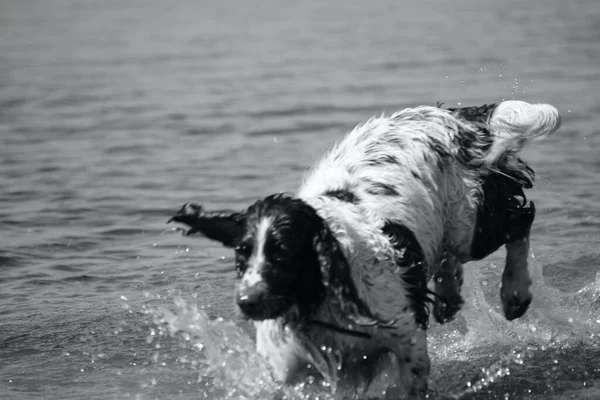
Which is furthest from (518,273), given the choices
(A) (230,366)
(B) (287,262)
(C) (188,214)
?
(C) (188,214)

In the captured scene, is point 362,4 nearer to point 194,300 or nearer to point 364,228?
point 194,300

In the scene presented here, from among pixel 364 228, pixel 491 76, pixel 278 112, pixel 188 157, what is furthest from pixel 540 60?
pixel 364 228

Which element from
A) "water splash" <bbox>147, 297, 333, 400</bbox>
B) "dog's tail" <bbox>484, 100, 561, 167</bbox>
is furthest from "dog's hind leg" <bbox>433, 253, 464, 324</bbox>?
"water splash" <bbox>147, 297, 333, 400</bbox>

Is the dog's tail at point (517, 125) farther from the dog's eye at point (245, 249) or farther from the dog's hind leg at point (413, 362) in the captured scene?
the dog's eye at point (245, 249)

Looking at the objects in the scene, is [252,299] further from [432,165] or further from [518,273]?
[518,273]

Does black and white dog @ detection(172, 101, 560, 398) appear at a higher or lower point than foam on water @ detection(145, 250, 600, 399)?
higher

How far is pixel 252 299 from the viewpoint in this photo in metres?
4.89

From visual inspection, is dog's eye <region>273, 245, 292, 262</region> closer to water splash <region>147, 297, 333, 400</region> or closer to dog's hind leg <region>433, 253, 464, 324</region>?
water splash <region>147, 297, 333, 400</region>

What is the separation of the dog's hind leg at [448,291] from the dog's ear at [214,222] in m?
1.65

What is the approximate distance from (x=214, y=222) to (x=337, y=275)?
65cm

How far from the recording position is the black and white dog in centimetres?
512

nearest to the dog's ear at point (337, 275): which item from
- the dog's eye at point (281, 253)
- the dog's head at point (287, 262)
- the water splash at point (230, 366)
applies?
the dog's head at point (287, 262)

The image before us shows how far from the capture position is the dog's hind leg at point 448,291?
6.61m

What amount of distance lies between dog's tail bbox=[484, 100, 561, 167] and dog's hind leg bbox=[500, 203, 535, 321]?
40cm
